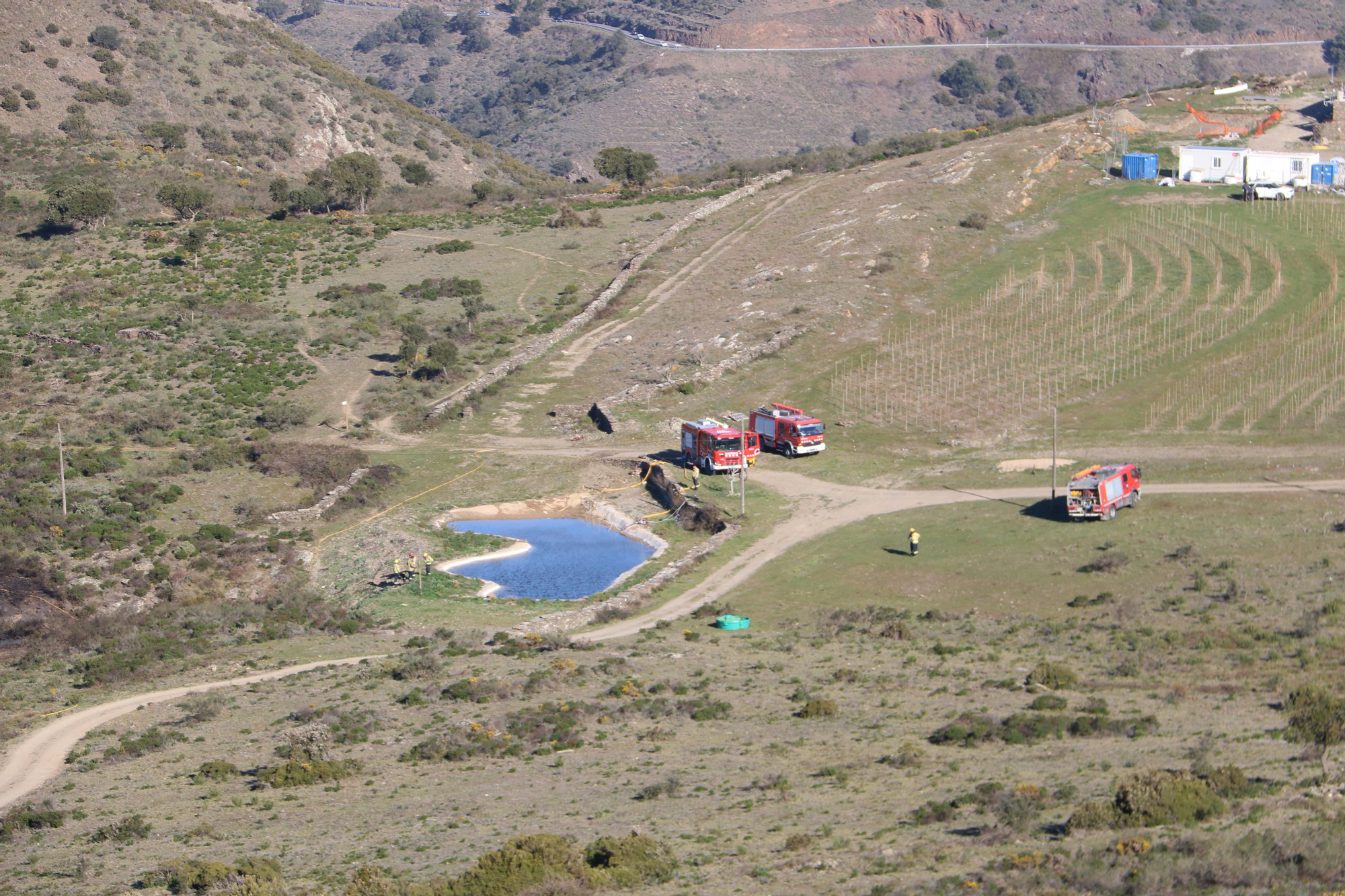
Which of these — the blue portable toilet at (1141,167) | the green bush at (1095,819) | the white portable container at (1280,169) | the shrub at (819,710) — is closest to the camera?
the green bush at (1095,819)

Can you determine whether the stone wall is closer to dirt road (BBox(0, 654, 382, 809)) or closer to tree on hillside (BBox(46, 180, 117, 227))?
dirt road (BBox(0, 654, 382, 809))

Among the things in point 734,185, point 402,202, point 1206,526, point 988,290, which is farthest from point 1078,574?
point 402,202

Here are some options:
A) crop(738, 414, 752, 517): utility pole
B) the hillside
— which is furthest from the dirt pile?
the hillside

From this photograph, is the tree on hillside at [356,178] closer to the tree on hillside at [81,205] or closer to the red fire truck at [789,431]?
the tree on hillside at [81,205]

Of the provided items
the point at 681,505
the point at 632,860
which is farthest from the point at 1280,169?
the point at 632,860

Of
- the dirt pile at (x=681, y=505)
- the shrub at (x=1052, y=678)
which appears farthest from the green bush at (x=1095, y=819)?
the dirt pile at (x=681, y=505)

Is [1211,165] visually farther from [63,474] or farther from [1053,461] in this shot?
[63,474]
